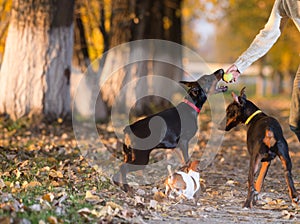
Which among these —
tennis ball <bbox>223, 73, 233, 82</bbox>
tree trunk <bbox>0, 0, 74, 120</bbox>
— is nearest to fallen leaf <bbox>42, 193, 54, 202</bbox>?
tennis ball <bbox>223, 73, 233, 82</bbox>

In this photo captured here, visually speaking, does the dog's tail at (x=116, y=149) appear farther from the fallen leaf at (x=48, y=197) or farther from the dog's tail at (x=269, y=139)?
the fallen leaf at (x=48, y=197)

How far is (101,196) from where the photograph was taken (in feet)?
21.1

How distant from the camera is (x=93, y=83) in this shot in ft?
52.7

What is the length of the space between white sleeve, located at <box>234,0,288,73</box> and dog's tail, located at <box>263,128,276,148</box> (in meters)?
1.01

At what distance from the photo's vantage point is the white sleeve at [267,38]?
22.9ft

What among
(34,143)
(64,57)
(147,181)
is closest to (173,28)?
(64,57)

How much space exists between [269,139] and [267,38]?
1.31 m

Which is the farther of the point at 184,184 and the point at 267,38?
the point at 267,38

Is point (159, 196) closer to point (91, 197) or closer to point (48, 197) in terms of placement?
point (91, 197)

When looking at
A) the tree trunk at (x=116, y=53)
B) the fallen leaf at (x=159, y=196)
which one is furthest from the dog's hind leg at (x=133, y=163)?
the tree trunk at (x=116, y=53)

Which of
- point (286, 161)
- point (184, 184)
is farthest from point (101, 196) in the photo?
point (286, 161)

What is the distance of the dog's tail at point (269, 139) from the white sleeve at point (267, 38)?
3.30 ft

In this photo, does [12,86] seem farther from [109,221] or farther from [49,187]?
[109,221]

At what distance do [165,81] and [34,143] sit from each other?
9.62 meters
